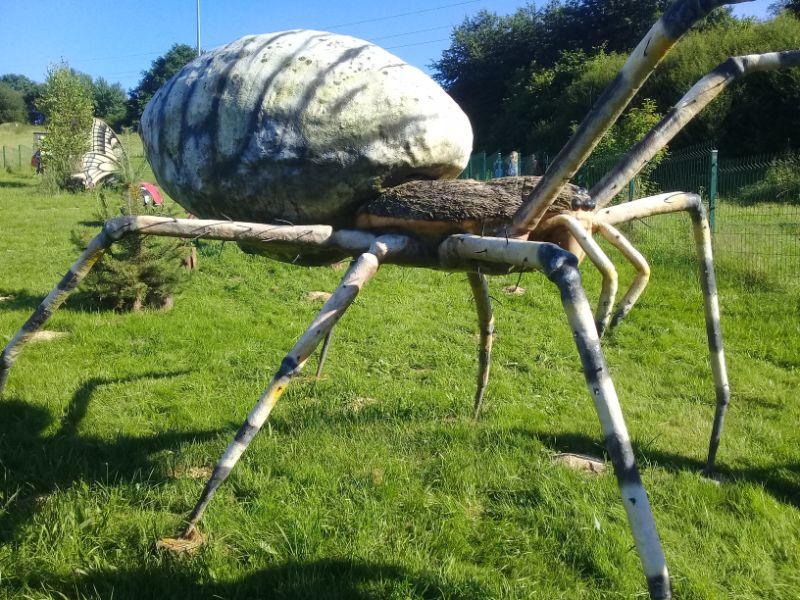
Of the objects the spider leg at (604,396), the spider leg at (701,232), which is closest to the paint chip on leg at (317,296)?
the spider leg at (701,232)

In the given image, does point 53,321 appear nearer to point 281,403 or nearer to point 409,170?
point 281,403

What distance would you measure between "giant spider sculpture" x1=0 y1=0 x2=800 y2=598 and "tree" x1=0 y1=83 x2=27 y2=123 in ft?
239

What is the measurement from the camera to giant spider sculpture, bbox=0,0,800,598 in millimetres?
2299

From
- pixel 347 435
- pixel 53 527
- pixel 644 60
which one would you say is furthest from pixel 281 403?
pixel 644 60

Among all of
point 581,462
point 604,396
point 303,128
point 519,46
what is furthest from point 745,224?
point 519,46

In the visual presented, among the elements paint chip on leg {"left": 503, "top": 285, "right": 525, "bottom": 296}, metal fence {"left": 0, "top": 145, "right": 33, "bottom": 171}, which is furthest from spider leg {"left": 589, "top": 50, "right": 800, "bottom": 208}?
metal fence {"left": 0, "top": 145, "right": 33, "bottom": 171}

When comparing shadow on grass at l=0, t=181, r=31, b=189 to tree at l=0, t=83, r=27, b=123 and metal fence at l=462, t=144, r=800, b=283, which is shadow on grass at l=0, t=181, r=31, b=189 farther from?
tree at l=0, t=83, r=27, b=123

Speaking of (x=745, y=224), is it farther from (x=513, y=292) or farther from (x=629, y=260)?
(x=629, y=260)

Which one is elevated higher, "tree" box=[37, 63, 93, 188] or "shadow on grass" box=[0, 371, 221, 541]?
"tree" box=[37, 63, 93, 188]

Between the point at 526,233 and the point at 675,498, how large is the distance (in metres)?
1.97

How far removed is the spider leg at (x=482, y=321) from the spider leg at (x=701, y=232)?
35.2 inches

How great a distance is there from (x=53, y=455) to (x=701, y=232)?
3446mm

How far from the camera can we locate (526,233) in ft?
7.65

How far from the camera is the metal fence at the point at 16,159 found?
32688 millimetres
